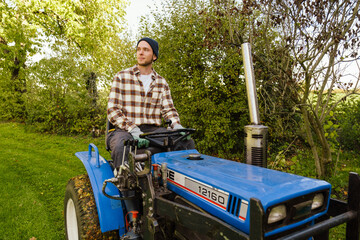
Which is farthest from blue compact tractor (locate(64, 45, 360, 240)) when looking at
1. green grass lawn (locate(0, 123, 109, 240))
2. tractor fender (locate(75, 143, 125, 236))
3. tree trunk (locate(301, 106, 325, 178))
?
tree trunk (locate(301, 106, 325, 178))

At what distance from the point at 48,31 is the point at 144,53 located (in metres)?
11.4

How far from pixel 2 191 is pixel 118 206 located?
12.2 ft

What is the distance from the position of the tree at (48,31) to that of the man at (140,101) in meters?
8.44

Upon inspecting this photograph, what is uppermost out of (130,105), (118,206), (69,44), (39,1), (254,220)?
(39,1)

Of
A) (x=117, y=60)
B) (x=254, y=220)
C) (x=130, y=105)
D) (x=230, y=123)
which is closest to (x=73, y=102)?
(x=117, y=60)

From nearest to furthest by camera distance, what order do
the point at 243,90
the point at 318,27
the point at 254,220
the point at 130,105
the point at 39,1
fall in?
1. the point at 254,220
2. the point at 130,105
3. the point at 318,27
4. the point at 243,90
5. the point at 39,1

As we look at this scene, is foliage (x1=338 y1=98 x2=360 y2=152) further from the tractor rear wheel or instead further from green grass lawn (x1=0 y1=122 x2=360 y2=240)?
the tractor rear wheel

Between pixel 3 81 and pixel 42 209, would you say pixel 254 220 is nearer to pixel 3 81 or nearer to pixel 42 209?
pixel 42 209

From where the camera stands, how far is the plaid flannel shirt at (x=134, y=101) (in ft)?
8.82

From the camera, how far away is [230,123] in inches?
275

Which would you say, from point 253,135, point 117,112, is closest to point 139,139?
point 117,112

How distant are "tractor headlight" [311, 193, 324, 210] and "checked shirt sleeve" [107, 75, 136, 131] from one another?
1.63 meters

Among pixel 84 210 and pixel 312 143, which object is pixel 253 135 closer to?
pixel 84 210

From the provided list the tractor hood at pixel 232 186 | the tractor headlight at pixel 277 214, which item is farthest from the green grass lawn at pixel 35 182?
the tractor headlight at pixel 277 214
